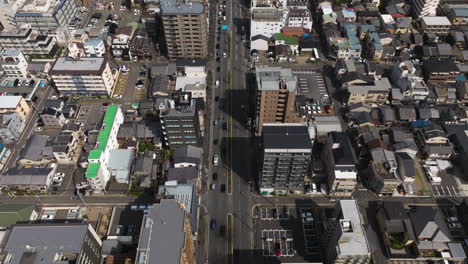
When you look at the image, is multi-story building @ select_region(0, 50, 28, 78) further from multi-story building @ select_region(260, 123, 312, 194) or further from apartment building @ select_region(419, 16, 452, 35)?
apartment building @ select_region(419, 16, 452, 35)

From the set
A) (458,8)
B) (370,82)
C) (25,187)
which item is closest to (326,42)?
(370,82)

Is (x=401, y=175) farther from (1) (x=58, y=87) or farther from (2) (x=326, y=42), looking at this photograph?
(1) (x=58, y=87)

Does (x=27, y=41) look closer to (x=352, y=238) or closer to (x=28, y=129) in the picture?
(x=28, y=129)

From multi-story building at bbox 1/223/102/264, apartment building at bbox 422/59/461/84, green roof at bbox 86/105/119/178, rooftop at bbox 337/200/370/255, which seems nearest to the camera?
multi-story building at bbox 1/223/102/264

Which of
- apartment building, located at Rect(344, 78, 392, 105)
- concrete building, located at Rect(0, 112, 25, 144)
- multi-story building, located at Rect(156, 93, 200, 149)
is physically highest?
apartment building, located at Rect(344, 78, 392, 105)

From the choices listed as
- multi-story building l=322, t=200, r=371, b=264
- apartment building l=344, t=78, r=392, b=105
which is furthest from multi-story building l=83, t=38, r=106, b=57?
multi-story building l=322, t=200, r=371, b=264

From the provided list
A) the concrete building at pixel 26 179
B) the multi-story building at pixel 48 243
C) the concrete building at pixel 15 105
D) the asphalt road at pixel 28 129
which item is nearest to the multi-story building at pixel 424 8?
the asphalt road at pixel 28 129

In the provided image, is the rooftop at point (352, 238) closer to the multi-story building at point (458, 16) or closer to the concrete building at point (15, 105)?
the concrete building at point (15, 105)
